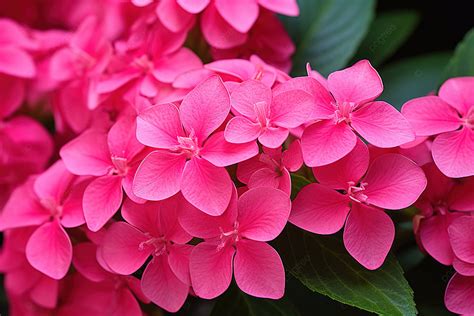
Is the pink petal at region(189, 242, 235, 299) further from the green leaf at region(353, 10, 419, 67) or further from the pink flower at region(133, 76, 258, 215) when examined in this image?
the green leaf at region(353, 10, 419, 67)

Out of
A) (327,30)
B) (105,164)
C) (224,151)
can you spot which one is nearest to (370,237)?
(224,151)

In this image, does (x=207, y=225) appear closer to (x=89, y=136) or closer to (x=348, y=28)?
(x=89, y=136)

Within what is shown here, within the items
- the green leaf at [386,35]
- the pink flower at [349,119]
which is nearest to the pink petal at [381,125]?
the pink flower at [349,119]

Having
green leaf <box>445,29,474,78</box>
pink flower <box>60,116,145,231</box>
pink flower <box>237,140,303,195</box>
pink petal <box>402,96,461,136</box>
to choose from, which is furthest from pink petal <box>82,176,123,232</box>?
green leaf <box>445,29,474,78</box>

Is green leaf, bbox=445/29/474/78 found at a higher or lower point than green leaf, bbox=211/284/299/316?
higher

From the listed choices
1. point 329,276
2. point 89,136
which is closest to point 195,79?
point 89,136

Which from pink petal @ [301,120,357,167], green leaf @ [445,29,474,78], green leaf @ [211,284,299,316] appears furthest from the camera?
green leaf @ [445,29,474,78]

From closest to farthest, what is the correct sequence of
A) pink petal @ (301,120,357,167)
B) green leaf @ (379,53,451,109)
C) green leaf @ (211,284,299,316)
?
pink petal @ (301,120,357,167) < green leaf @ (211,284,299,316) < green leaf @ (379,53,451,109)
